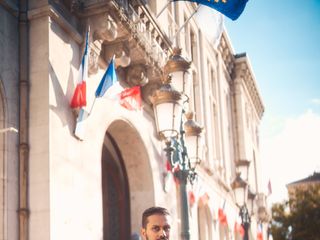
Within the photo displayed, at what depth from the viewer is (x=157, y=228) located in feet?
16.1

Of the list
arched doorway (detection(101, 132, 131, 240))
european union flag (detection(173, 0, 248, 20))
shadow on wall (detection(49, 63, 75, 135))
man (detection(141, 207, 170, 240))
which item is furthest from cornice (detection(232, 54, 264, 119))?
man (detection(141, 207, 170, 240))

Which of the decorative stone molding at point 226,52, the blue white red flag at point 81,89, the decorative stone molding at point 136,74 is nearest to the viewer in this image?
the blue white red flag at point 81,89

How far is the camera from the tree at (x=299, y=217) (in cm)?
3206

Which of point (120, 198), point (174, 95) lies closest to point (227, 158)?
point (120, 198)

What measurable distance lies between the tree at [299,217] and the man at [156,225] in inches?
1114

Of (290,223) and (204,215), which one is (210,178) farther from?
(290,223)

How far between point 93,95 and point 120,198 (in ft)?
11.4

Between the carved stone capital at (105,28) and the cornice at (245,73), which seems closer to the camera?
the carved stone capital at (105,28)

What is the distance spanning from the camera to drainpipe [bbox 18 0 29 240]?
9203 mm

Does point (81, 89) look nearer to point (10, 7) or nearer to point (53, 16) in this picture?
point (53, 16)

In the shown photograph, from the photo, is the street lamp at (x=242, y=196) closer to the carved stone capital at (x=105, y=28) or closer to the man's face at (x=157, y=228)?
the carved stone capital at (x=105, y=28)

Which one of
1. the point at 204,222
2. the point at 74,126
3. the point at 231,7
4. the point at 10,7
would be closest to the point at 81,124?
the point at 74,126

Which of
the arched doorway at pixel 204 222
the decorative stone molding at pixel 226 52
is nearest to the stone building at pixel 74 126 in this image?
the arched doorway at pixel 204 222

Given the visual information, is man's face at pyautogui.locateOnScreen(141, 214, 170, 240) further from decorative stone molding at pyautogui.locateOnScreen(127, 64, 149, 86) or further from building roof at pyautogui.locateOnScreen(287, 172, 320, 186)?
building roof at pyautogui.locateOnScreen(287, 172, 320, 186)
